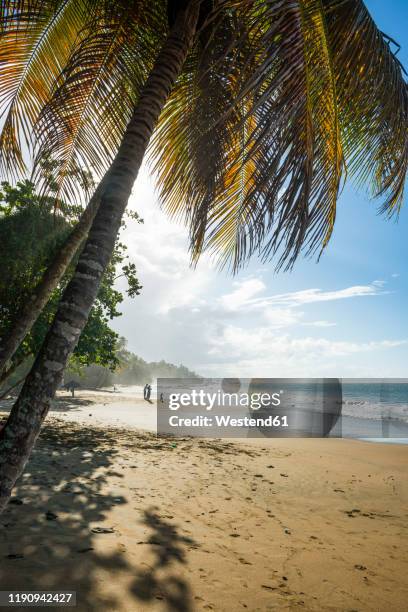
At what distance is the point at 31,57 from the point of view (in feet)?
16.3

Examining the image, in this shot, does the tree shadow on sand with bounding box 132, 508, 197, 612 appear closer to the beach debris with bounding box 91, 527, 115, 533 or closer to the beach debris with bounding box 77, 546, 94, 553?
the beach debris with bounding box 91, 527, 115, 533

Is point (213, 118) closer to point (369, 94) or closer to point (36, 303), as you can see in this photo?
point (369, 94)

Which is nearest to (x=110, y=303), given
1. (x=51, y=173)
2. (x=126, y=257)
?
(x=126, y=257)

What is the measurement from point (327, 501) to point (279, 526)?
198cm

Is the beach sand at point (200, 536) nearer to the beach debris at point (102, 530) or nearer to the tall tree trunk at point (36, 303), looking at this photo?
the beach debris at point (102, 530)

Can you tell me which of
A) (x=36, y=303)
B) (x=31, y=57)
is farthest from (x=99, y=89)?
(x=36, y=303)

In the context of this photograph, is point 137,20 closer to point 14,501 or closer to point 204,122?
point 204,122

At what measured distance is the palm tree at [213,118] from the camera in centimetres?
260

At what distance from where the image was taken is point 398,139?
412 cm

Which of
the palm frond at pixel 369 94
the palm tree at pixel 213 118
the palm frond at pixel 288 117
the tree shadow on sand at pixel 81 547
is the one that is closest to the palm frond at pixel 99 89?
the palm tree at pixel 213 118

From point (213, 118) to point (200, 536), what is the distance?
5.43m

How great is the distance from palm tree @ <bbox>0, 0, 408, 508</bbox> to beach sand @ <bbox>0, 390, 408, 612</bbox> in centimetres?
172

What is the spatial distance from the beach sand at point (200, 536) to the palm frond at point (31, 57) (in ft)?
16.6

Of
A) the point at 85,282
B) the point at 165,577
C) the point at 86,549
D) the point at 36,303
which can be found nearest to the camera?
the point at 85,282
